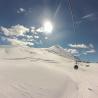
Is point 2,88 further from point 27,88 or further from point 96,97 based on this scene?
point 96,97

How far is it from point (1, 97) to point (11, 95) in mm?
1129

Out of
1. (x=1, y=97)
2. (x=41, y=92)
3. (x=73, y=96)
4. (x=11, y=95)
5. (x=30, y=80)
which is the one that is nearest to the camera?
(x=1, y=97)

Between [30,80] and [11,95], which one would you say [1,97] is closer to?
[11,95]

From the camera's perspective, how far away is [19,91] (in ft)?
54.6

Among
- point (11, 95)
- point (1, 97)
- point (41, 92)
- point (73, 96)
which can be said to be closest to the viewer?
point (1, 97)

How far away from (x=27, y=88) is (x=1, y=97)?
414cm

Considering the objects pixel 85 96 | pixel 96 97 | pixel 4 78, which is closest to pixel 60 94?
pixel 85 96

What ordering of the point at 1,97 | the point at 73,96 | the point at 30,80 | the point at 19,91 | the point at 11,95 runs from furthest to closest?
1. the point at 30,80
2. the point at 73,96
3. the point at 19,91
4. the point at 11,95
5. the point at 1,97

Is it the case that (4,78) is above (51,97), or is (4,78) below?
above

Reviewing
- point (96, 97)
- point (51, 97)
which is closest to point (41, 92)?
point (51, 97)

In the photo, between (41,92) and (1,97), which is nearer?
(1,97)

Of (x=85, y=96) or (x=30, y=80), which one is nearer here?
(x=85, y=96)

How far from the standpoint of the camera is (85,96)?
65.4 ft

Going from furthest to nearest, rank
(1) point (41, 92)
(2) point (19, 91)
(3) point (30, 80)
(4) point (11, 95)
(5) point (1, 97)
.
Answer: (3) point (30, 80) → (1) point (41, 92) → (2) point (19, 91) → (4) point (11, 95) → (5) point (1, 97)
